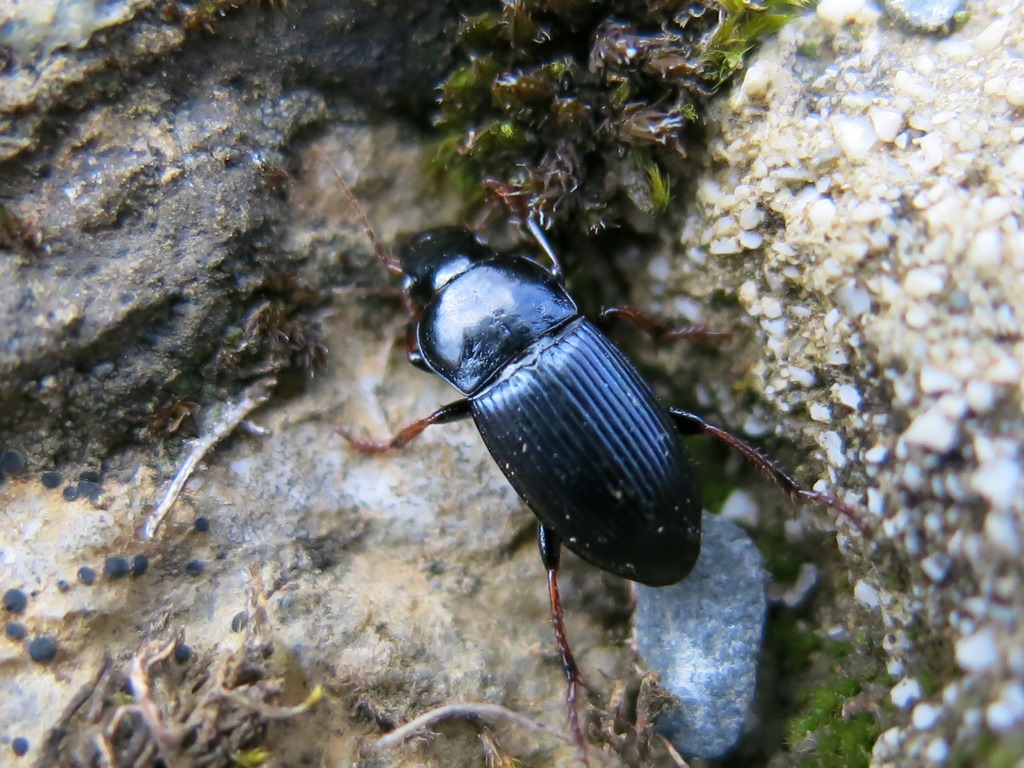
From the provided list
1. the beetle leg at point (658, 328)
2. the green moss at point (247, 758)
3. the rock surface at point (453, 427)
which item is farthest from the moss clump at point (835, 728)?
the green moss at point (247, 758)

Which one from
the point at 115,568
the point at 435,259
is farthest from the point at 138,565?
the point at 435,259

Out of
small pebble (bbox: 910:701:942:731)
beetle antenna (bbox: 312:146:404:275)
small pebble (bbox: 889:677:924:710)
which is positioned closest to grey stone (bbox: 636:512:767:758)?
small pebble (bbox: 889:677:924:710)

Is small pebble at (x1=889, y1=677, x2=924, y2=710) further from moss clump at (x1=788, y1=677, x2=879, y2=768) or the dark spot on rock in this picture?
the dark spot on rock

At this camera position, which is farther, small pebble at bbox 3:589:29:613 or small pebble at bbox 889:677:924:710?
small pebble at bbox 3:589:29:613

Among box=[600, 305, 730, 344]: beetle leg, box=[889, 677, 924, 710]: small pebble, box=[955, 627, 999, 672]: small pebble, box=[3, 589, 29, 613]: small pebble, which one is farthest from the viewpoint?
box=[600, 305, 730, 344]: beetle leg

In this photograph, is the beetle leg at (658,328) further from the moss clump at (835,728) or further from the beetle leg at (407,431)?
the moss clump at (835,728)

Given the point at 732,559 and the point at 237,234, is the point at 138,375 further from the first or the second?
the point at 732,559

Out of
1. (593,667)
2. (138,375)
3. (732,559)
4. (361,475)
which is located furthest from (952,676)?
(138,375)
